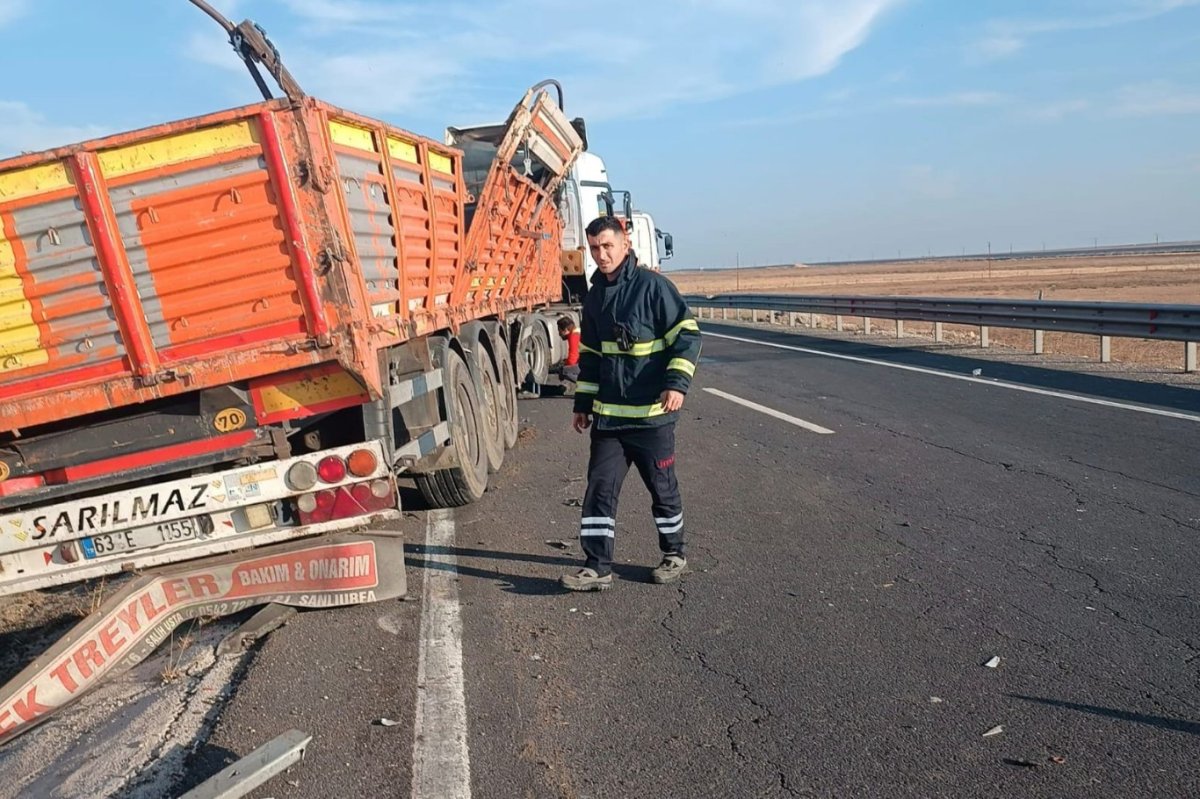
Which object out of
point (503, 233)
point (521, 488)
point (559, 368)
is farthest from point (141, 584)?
point (559, 368)

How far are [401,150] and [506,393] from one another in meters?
3.66

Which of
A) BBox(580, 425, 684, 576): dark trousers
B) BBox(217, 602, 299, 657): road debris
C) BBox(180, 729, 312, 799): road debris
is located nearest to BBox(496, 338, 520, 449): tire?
BBox(580, 425, 684, 576): dark trousers

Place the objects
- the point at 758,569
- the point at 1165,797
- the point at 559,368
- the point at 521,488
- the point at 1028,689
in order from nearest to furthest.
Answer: the point at 1165,797 < the point at 1028,689 < the point at 758,569 < the point at 521,488 < the point at 559,368

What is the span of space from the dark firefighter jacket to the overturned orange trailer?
3.77ft

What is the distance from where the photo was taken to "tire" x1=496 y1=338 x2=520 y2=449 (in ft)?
30.3

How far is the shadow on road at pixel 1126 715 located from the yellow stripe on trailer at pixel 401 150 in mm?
4273

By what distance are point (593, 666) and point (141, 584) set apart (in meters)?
2.12

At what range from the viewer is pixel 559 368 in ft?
49.3

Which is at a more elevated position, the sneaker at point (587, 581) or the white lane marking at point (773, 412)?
the sneaker at point (587, 581)

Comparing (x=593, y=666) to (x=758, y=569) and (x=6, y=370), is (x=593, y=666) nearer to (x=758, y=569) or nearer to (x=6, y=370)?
(x=758, y=569)

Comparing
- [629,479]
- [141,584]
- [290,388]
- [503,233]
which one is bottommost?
[629,479]

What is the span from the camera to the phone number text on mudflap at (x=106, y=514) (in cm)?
475

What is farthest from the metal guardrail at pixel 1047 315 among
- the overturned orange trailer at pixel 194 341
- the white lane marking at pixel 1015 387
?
the overturned orange trailer at pixel 194 341

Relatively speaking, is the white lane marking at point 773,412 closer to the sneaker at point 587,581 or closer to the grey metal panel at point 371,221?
the sneaker at point 587,581
